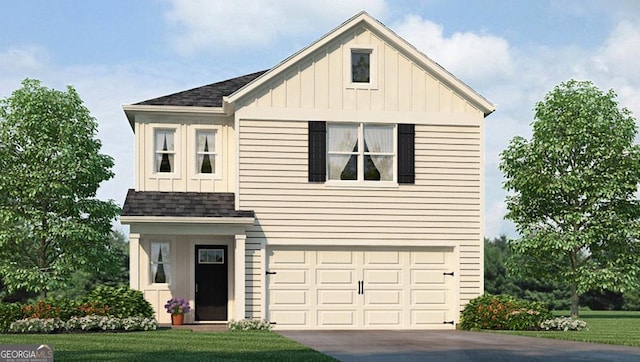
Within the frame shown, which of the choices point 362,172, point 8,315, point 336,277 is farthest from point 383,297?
point 8,315

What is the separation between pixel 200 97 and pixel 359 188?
5489 millimetres

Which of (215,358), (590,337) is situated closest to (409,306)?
(590,337)

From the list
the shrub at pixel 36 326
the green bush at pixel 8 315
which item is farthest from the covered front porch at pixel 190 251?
the green bush at pixel 8 315

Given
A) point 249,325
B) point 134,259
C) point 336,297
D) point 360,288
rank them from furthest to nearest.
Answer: point 360,288 < point 336,297 < point 134,259 < point 249,325

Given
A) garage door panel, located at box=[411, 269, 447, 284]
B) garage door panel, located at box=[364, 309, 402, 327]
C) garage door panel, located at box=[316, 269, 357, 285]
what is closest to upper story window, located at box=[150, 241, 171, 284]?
garage door panel, located at box=[316, 269, 357, 285]

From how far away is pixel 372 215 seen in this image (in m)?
26.2

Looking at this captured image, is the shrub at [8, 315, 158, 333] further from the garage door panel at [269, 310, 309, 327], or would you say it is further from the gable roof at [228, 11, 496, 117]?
the gable roof at [228, 11, 496, 117]

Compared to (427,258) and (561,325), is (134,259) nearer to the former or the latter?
(427,258)

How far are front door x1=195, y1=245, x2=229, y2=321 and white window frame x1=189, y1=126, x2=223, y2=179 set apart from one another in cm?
201

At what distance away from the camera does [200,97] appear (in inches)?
1091

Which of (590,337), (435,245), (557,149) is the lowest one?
(590,337)

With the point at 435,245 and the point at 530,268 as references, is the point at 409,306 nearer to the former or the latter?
the point at 435,245

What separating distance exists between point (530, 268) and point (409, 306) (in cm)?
828

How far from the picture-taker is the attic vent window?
87.1 feet
